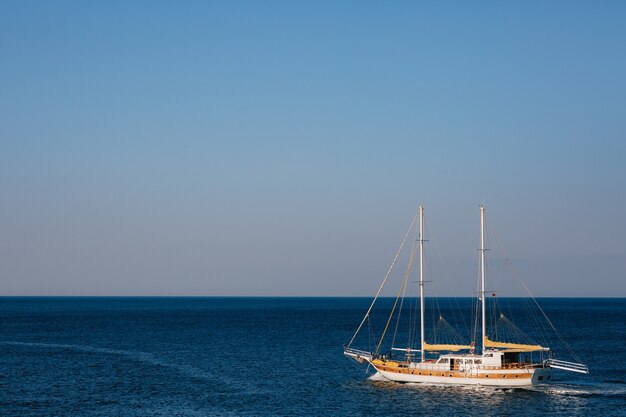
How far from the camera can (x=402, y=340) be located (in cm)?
16100

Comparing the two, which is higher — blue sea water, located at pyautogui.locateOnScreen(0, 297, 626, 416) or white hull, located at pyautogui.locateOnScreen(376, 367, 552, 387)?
white hull, located at pyautogui.locateOnScreen(376, 367, 552, 387)

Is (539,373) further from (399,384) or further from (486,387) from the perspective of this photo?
(399,384)

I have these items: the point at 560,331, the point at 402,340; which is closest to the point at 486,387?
the point at 402,340

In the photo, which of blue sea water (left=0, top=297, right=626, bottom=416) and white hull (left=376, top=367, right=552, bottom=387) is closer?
blue sea water (left=0, top=297, right=626, bottom=416)

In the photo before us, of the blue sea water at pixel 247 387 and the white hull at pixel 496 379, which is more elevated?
the white hull at pixel 496 379

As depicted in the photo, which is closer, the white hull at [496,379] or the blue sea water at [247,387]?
the blue sea water at [247,387]

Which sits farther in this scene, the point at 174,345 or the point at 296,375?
the point at 174,345

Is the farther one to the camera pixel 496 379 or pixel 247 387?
pixel 247 387

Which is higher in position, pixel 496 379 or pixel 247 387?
pixel 496 379

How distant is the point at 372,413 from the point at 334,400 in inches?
328

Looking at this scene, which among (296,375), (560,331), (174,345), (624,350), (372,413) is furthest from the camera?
(560,331)

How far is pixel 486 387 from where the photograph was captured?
294ft

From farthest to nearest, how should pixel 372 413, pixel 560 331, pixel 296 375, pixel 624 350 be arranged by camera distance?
pixel 560 331 → pixel 624 350 → pixel 296 375 → pixel 372 413

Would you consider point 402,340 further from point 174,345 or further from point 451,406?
point 451,406
